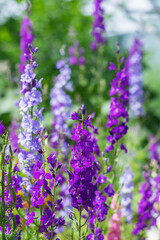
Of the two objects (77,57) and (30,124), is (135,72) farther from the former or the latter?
(30,124)

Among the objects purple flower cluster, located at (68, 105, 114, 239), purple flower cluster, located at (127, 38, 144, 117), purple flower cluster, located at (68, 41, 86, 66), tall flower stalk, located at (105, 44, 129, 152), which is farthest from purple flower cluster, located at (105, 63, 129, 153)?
purple flower cluster, located at (68, 41, 86, 66)

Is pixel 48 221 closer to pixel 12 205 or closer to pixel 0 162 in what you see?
pixel 12 205

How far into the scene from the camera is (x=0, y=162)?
1352mm

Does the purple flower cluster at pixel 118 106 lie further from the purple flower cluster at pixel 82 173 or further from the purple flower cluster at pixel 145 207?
the purple flower cluster at pixel 145 207

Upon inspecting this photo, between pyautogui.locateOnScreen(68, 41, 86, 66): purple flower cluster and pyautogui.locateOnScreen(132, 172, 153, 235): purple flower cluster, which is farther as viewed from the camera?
pyautogui.locateOnScreen(68, 41, 86, 66): purple flower cluster

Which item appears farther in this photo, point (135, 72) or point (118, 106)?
point (135, 72)

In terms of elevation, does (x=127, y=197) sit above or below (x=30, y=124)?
above

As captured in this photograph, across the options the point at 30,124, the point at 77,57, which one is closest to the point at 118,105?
the point at 30,124

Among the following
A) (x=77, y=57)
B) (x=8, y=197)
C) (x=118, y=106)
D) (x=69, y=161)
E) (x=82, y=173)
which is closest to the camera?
(x=82, y=173)

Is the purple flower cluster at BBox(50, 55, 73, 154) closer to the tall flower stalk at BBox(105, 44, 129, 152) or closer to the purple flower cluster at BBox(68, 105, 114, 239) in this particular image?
the tall flower stalk at BBox(105, 44, 129, 152)

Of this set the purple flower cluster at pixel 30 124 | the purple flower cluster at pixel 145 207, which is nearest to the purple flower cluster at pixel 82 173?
the purple flower cluster at pixel 30 124

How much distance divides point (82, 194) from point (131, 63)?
3.68 metres

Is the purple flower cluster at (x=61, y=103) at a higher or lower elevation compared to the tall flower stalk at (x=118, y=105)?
higher

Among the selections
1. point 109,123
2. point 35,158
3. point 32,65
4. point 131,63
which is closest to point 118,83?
point 109,123
